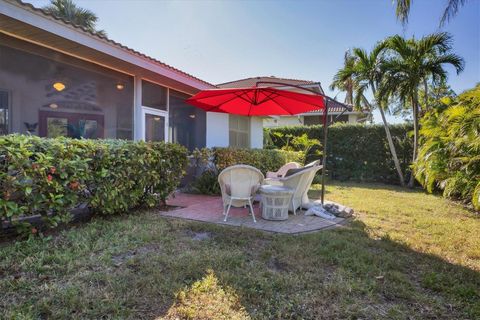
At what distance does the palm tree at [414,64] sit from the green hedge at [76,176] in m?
8.58

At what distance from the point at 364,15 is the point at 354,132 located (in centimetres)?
506

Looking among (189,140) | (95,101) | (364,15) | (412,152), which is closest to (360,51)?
(364,15)

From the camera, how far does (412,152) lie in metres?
12.0

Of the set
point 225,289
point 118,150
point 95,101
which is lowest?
point 225,289

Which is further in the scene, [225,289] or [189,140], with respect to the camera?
[189,140]

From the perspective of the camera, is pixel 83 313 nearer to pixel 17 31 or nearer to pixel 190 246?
pixel 190 246

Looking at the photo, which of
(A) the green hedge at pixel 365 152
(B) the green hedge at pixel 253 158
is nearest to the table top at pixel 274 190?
Answer: (B) the green hedge at pixel 253 158

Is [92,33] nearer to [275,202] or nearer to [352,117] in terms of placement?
[275,202]

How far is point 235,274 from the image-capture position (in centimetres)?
311

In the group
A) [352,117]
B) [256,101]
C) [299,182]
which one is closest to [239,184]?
[299,182]

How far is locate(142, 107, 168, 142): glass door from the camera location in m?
7.60

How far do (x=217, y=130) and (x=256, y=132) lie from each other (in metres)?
3.27

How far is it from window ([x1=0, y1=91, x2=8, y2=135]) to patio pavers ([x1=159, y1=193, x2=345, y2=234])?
320 centimetres

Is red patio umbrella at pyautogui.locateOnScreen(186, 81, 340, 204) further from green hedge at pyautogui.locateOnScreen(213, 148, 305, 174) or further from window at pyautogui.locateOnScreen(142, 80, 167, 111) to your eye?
window at pyautogui.locateOnScreen(142, 80, 167, 111)
